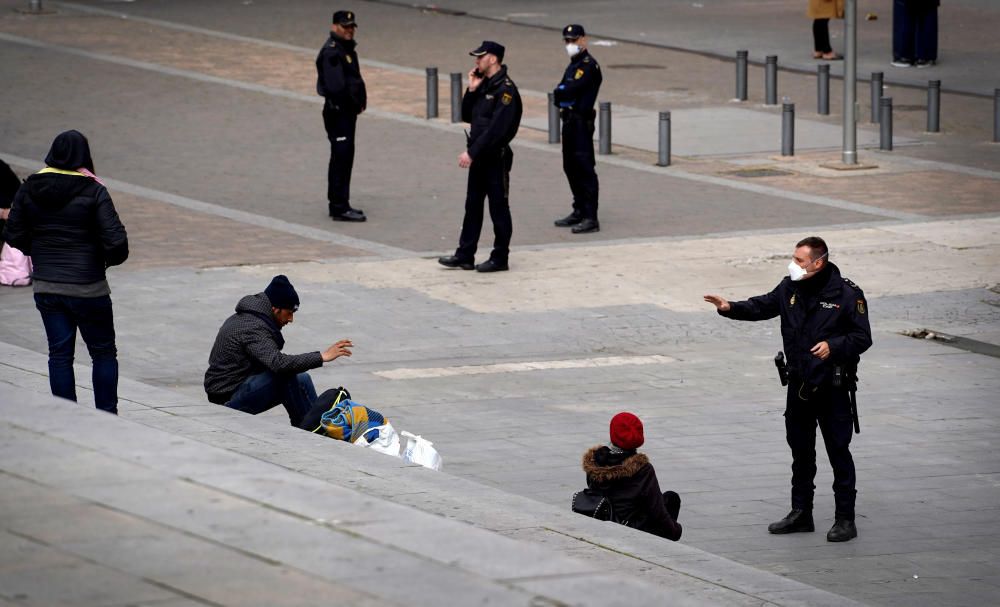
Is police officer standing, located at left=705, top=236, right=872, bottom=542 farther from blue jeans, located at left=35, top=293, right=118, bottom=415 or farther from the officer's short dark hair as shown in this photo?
blue jeans, located at left=35, top=293, right=118, bottom=415

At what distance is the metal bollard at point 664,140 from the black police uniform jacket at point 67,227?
35.7ft

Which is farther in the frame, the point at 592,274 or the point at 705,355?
the point at 592,274

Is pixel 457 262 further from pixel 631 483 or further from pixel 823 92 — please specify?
pixel 823 92

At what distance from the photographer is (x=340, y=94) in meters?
17.0

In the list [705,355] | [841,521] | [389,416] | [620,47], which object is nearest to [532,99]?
[620,47]

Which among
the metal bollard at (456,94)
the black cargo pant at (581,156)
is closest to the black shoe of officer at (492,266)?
the black cargo pant at (581,156)

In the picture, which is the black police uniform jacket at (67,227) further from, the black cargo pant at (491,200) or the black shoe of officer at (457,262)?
the black shoe of officer at (457,262)

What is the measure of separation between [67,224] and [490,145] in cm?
587

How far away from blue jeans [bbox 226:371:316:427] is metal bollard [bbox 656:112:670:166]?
10.5 m

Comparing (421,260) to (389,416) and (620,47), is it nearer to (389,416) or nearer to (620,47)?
(389,416)

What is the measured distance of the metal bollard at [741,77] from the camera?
80.6ft

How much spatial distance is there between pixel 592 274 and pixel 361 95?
3.09 m

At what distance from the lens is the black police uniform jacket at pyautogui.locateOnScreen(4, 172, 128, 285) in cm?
973

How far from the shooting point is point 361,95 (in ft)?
56.1
